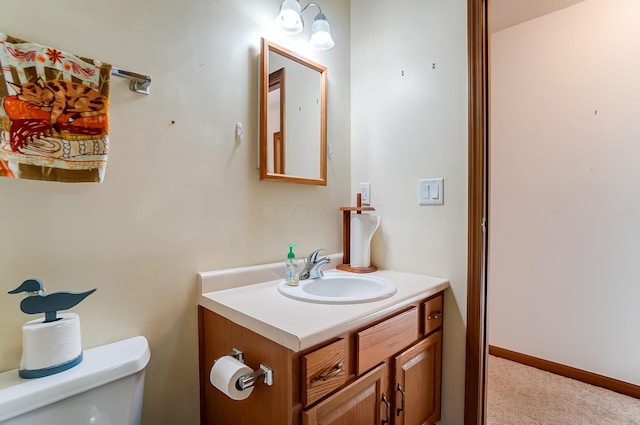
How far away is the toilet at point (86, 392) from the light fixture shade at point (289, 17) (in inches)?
53.1

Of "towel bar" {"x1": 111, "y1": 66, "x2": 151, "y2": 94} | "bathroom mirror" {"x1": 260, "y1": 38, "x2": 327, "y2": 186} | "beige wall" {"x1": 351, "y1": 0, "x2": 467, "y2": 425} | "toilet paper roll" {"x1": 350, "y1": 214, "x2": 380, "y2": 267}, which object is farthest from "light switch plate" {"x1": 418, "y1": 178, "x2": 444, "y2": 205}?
"towel bar" {"x1": 111, "y1": 66, "x2": 151, "y2": 94}

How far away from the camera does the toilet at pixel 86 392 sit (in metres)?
0.66

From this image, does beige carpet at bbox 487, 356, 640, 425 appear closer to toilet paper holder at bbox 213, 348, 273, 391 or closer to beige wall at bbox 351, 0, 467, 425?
beige wall at bbox 351, 0, 467, 425

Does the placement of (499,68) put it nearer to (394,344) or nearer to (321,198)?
(321,198)

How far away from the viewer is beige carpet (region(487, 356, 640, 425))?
5.02ft

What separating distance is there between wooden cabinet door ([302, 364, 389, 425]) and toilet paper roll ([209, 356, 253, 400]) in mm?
176

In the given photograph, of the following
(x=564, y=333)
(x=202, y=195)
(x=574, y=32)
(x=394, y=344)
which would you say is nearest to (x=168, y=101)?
(x=202, y=195)

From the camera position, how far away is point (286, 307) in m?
0.95

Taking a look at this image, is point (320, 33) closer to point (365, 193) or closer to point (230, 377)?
point (365, 193)

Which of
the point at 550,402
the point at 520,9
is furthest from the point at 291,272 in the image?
the point at 520,9

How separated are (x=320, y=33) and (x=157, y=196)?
1032mm

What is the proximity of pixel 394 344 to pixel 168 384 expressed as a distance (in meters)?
0.80

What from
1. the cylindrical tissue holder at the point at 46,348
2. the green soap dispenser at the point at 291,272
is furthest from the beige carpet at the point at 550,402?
the cylindrical tissue holder at the point at 46,348

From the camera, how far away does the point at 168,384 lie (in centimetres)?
103
